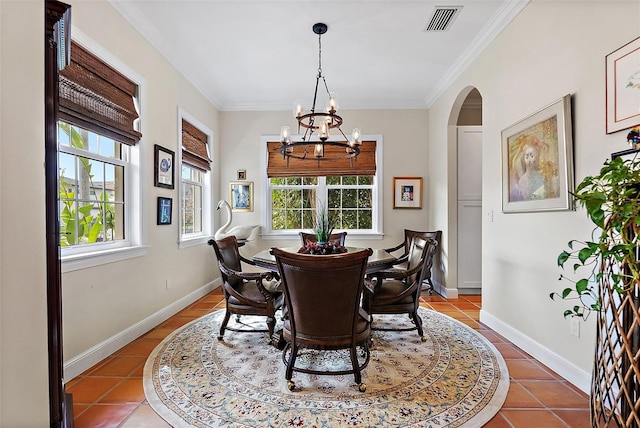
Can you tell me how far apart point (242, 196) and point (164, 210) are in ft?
6.07

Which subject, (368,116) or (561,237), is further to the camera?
(368,116)

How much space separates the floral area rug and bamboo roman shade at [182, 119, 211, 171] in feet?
7.23

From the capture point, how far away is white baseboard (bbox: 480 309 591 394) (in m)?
2.03

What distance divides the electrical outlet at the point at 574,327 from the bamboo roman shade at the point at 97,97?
365 centimetres

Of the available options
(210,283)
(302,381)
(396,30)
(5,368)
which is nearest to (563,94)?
(396,30)

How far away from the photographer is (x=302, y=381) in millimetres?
2123

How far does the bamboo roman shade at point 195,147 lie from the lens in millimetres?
3924

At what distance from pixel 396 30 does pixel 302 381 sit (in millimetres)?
3192

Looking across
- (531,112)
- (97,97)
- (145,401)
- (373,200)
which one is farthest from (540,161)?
(97,97)

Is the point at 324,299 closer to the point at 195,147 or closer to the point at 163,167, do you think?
the point at 163,167

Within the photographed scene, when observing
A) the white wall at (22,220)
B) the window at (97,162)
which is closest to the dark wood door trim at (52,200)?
the white wall at (22,220)

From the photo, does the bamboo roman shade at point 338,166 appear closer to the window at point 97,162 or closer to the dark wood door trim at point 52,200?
the window at point 97,162

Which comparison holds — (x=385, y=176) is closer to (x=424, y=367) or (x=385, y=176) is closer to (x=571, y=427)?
(x=424, y=367)

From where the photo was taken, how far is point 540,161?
243cm
